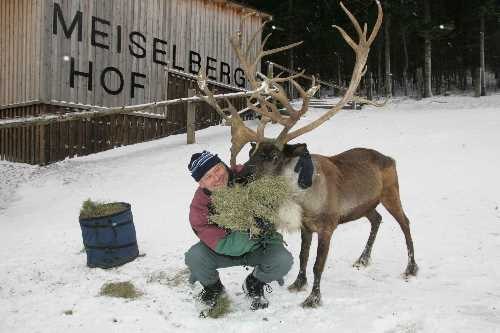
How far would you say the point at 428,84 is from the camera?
79.3ft

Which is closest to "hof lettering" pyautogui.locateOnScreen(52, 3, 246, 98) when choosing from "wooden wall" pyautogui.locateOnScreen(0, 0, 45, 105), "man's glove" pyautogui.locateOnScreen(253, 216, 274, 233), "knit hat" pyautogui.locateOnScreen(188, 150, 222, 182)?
"wooden wall" pyautogui.locateOnScreen(0, 0, 45, 105)

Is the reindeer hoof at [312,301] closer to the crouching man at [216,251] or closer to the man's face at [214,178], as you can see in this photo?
the crouching man at [216,251]

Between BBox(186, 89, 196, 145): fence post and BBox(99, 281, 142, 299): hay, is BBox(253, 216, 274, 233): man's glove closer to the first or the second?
BBox(99, 281, 142, 299): hay

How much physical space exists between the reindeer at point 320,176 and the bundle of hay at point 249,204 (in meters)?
0.15

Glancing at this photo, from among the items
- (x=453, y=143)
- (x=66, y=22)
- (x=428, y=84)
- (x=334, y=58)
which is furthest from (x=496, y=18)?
(x=66, y=22)

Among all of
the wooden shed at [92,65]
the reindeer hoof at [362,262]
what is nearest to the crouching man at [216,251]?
the reindeer hoof at [362,262]

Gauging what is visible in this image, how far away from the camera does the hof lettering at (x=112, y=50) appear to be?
12781 mm

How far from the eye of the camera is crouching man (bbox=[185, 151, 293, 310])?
4.07 metres

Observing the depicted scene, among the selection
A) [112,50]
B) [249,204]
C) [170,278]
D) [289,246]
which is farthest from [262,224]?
[112,50]

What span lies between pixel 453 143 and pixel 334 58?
78.0 ft

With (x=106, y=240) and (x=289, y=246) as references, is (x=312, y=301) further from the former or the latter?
(x=106, y=240)

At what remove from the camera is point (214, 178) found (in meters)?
4.14

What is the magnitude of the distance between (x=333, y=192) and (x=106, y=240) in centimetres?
263

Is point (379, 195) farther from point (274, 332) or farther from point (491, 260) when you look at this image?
point (274, 332)
